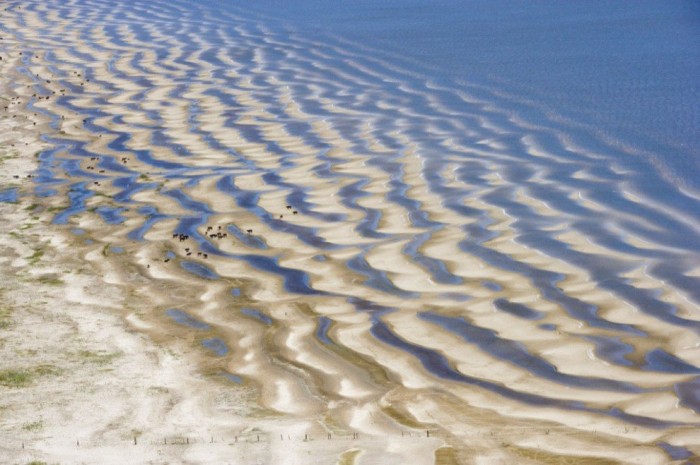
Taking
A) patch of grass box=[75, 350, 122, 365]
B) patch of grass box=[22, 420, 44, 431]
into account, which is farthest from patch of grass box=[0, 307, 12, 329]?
patch of grass box=[22, 420, 44, 431]

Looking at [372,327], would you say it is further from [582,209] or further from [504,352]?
[582,209]

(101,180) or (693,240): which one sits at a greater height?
(693,240)

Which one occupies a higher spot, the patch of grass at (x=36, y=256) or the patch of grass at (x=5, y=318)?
the patch of grass at (x=5, y=318)

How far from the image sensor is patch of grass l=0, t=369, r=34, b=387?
576 cm

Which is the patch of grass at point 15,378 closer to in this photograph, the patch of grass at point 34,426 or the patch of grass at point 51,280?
the patch of grass at point 34,426

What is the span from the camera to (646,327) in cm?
645

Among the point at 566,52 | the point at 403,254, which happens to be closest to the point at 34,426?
the point at 403,254

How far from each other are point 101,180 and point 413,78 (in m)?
5.05

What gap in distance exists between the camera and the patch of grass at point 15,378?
Result: 576cm

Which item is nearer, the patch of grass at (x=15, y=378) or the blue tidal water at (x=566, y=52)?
the patch of grass at (x=15, y=378)

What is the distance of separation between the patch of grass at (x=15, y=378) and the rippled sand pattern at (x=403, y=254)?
2.94ft

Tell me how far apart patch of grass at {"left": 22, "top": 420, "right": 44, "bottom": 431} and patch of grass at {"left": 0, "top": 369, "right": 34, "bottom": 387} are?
0.52m

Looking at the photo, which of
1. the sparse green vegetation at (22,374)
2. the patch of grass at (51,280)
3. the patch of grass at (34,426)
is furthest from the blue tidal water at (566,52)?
the patch of grass at (34,426)

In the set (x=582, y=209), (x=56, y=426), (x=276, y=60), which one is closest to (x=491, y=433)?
(x=56, y=426)
